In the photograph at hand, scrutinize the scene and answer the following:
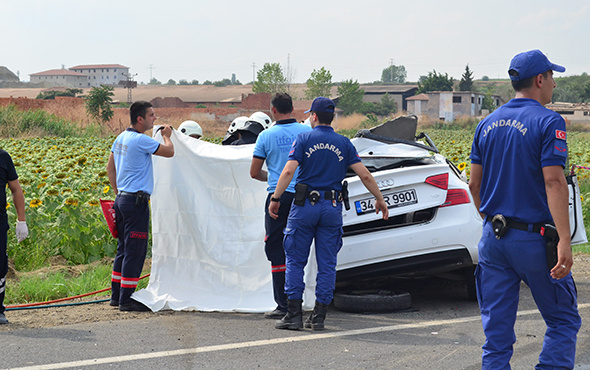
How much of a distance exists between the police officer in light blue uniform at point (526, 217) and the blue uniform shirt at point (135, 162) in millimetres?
3822

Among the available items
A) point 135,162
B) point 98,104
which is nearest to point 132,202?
point 135,162

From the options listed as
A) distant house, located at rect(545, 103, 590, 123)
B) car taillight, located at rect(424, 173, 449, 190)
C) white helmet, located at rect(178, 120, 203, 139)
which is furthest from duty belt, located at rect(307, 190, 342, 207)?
distant house, located at rect(545, 103, 590, 123)

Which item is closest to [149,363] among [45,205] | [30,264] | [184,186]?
[184,186]

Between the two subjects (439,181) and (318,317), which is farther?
(439,181)

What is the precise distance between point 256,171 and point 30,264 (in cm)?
404

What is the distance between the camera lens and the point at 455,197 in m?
6.83

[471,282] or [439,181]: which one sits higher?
[439,181]

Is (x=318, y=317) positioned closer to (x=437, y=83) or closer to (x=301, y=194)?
(x=301, y=194)

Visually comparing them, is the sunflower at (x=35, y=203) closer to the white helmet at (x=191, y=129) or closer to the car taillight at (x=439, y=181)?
the white helmet at (x=191, y=129)

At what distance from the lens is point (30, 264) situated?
9320mm

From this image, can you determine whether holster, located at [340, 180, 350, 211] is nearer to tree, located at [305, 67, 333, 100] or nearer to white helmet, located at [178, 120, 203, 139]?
white helmet, located at [178, 120, 203, 139]

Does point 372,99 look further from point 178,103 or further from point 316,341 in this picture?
point 316,341

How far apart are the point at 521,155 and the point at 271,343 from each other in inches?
104

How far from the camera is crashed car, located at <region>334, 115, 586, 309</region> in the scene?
6.67 m
